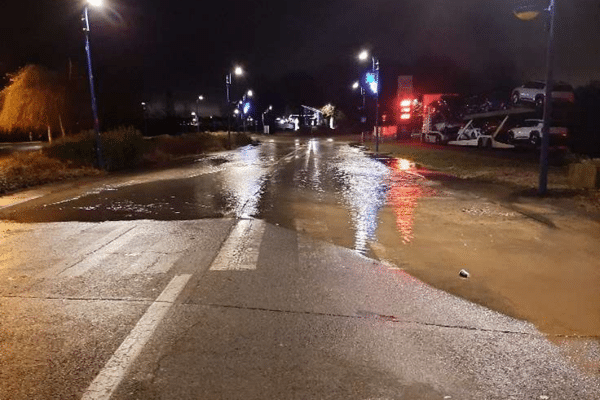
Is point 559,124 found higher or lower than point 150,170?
higher

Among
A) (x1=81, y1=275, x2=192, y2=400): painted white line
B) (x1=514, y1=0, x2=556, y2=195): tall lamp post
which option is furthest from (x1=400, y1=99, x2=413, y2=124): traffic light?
(x1=81, y1=275, x2=192, y2=400): painted white line

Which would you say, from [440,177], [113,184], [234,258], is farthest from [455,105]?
[234,258]

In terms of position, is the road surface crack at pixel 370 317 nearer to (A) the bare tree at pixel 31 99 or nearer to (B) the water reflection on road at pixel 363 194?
(B) the water reflection on road at pixel 363 194

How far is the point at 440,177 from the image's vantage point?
20266mm

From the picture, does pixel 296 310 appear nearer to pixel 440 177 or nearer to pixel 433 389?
pixel 433 389

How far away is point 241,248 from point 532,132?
91.8ft

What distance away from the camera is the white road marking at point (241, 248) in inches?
292

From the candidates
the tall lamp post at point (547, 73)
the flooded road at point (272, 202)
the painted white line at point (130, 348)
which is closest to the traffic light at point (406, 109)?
the flooded road at point (272, 202)

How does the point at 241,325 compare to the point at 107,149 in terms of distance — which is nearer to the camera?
the point at 241,325

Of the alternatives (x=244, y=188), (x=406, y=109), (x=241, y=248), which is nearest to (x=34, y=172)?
(x=244, y=188)

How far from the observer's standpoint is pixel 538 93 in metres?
32.8

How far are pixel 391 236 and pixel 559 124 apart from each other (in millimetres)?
25313

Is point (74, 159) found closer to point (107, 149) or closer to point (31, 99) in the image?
point (107, 149)

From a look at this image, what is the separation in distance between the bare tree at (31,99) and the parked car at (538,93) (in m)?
31.1
